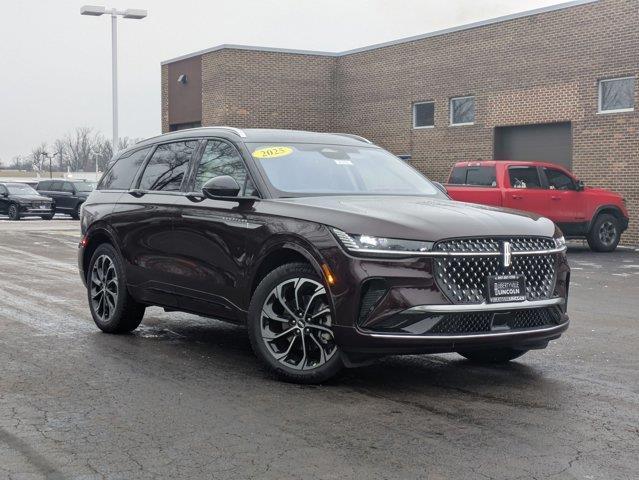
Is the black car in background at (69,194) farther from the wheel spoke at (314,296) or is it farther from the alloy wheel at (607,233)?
the wheel spoke at (314,296)

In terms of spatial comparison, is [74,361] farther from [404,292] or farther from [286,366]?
[404,292]

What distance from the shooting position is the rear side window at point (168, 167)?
7797mm

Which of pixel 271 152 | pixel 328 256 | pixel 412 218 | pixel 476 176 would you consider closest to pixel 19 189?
pixel 476 176

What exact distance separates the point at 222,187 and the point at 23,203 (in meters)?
33.9

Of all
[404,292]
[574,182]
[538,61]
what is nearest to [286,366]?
[404,292]

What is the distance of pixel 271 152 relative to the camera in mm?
7145

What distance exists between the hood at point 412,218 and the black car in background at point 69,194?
112 ft

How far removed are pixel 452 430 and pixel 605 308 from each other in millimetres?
6343

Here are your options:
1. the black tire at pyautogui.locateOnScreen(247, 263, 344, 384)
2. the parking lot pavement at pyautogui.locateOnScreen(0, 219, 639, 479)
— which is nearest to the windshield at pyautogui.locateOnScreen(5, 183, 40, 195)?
the parking lot pavement at pyautogui.locateOnScreen(0, 219, 639, 479)

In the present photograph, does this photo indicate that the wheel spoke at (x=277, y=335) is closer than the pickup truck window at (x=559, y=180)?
Yes

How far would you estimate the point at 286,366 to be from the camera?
20.4 ft

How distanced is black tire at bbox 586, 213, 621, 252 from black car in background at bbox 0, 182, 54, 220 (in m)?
24.7

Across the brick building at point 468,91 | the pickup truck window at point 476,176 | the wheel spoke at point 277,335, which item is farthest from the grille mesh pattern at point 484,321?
the brick building at point 468,91

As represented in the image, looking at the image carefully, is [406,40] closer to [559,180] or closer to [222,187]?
[559,180]
